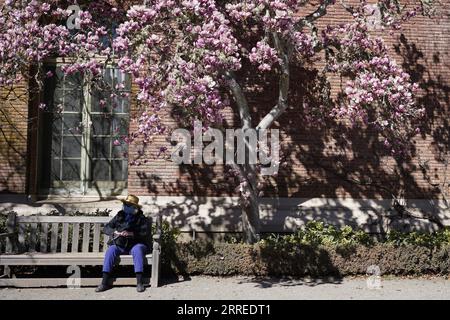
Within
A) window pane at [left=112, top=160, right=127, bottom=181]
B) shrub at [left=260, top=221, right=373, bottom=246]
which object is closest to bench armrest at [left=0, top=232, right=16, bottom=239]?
window pane at [left=112, top=160, right=127, bottom=181]

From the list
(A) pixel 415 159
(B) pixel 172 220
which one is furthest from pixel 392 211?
(B) pixel 172 220

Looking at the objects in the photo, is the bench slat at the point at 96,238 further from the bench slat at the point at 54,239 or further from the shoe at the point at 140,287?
the shoe at the point at 140,287

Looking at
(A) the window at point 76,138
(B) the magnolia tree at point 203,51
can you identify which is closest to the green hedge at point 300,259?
(B) the magnolia tree at point 203,51

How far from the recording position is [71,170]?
35.0 ft

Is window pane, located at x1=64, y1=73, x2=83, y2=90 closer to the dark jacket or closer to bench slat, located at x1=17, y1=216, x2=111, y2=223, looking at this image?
bench slat, located at x1=17, y1=216, x2=111, y2=223

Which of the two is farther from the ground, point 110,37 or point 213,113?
point 110,37

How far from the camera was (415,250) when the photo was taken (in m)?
8.48

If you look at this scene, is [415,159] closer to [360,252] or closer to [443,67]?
[443,67]

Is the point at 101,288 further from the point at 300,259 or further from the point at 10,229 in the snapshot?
the point at 300,259

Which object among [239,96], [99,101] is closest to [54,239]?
[99,101]

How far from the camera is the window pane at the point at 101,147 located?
10.7 meters

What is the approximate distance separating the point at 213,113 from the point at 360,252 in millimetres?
3586

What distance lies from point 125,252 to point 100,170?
11.2 ft

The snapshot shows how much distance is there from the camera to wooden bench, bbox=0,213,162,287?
743 cm
